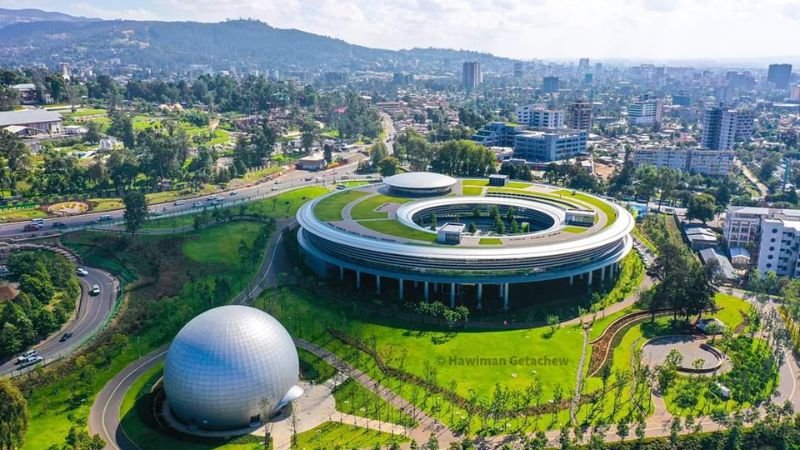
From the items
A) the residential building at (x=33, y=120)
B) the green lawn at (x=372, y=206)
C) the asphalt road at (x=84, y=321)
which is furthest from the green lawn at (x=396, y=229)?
the residential building at (x=33, y=120)

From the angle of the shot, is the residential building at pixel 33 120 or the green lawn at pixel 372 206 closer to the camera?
the green lawn at pixel 372 206

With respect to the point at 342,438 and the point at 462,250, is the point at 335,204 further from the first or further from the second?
the point at 342,438

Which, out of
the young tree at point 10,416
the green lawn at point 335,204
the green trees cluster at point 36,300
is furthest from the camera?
the green lawn at point 335,204

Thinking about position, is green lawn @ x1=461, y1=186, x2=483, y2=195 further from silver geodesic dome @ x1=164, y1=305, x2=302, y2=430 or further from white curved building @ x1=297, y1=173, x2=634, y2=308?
silver geodesic dome @ x1=164, y1=305, x2=302, y2=430

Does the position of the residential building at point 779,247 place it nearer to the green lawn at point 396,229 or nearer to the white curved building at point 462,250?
the white curved building at point 462,250

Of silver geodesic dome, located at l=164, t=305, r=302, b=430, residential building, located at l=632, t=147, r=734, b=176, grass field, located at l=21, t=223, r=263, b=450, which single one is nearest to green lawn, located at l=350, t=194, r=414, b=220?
grass field, located at l=21, t=223, r=263, b=450
